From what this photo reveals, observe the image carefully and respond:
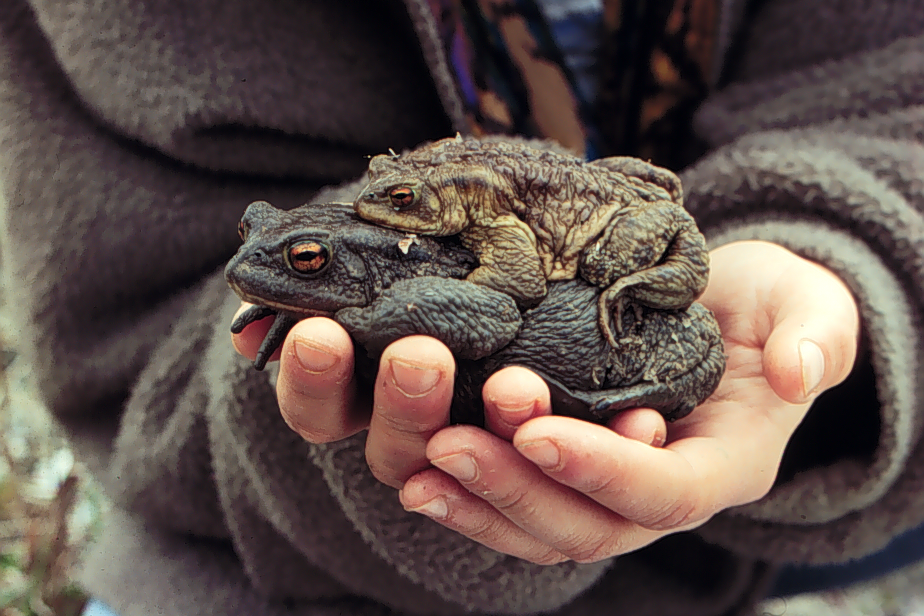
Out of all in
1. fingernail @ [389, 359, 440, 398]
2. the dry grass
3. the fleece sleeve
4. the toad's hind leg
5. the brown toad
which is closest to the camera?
fingernail @ [389, 359, 440, 398]

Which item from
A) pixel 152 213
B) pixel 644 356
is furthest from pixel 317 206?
pixel 152 213

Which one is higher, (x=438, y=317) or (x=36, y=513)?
(x=438, y=317)

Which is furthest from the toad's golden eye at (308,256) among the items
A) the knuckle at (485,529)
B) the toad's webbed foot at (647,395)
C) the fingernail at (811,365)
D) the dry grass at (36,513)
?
the dry grass at (36,513)

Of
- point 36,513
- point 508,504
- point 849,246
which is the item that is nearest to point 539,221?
point 508,504

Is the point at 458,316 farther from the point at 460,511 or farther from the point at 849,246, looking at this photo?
the point at 849,246

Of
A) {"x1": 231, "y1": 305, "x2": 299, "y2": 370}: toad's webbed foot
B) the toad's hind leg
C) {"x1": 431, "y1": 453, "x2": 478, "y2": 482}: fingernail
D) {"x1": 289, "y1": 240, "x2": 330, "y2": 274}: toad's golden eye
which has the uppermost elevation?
the toad's hind leg

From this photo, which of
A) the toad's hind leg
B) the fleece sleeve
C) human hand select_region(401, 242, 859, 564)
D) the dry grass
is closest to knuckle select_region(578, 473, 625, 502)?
human hand select_region(401, 242, 859, 564)

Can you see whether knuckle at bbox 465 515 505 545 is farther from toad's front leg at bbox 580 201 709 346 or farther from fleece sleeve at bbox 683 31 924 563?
fleece sleeve at bbox 683 31 924 563

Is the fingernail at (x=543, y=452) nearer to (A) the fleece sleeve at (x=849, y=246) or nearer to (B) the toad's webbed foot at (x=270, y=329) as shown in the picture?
(B) the toad's webbed foot at (x=270, y=329)
